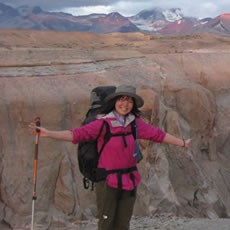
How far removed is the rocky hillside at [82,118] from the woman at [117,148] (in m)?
5.74

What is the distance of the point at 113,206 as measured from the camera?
19.5 feet

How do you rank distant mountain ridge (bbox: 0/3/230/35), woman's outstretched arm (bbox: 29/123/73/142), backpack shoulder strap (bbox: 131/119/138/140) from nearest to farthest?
woman's outstretched arm (bbox: 29/123/73/142), backpack shoulder strap (bbox: 131/119/138/140), distant mountain ridge (bbox: 0/3/230/35)

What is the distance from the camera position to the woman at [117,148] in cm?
575

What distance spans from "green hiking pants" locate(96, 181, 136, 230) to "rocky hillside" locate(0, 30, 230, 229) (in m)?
5.59

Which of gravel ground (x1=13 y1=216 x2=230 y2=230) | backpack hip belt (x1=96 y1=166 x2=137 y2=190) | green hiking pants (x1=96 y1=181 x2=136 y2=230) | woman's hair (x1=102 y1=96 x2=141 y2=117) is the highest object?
woman's hair (x1=102 y1=96 x2=141 y2=117)

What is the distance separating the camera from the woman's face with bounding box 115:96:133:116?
19.3 ft

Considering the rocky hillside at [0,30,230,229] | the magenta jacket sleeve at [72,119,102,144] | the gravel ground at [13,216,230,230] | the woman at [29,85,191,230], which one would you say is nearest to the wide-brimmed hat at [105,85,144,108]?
the woman at [29,85,191,230]

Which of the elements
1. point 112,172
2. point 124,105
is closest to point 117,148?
point 112,172

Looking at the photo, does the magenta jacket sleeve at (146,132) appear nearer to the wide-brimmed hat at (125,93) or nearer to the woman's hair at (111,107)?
the woman's hair at (111,107)

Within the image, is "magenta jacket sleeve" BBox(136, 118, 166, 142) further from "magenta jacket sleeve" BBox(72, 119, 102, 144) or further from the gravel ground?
the gravel ground

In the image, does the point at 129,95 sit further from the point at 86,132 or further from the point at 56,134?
the point at 56,134

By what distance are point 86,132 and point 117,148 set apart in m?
0.38

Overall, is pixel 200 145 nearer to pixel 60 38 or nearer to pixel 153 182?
pixel 153 182

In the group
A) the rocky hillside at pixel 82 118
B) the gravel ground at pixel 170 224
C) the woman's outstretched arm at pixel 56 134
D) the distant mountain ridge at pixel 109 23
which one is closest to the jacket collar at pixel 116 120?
the woman's outstretched arm at pixel 56 134
